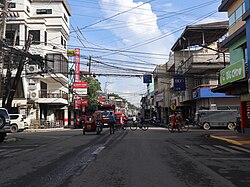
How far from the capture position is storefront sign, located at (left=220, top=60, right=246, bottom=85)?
22.3 meters

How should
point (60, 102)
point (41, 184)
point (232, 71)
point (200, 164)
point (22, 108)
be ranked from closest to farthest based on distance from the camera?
point (41, 184) → point (200, 164) → point (232, 71) → point (22, 108) → point (60, 102)

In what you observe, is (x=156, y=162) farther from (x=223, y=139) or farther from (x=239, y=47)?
(x=239, y=47)

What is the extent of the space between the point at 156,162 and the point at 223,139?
37.6 ft

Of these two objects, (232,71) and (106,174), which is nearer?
(106,174)

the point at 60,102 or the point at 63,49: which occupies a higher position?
the point at 63,49

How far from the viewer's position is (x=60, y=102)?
49219 millimetres

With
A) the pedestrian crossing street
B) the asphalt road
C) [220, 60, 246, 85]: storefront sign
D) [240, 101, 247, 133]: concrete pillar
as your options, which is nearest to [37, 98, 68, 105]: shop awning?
[220, 60, 246, 85]: storefront sign

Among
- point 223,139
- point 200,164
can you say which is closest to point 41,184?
point 200,164

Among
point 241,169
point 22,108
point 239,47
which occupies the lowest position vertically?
point 241,169

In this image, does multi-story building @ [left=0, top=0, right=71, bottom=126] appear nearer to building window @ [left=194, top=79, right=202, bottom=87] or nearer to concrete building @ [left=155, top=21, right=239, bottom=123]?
concrete building @ [left=155, top=21, right=239, bottom=123]

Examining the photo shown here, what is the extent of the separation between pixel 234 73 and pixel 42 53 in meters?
31.1

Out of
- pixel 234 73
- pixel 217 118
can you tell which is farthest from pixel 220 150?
pixel 217 118

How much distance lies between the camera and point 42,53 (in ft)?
158

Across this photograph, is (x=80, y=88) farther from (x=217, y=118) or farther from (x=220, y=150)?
(x=220, y=150)
